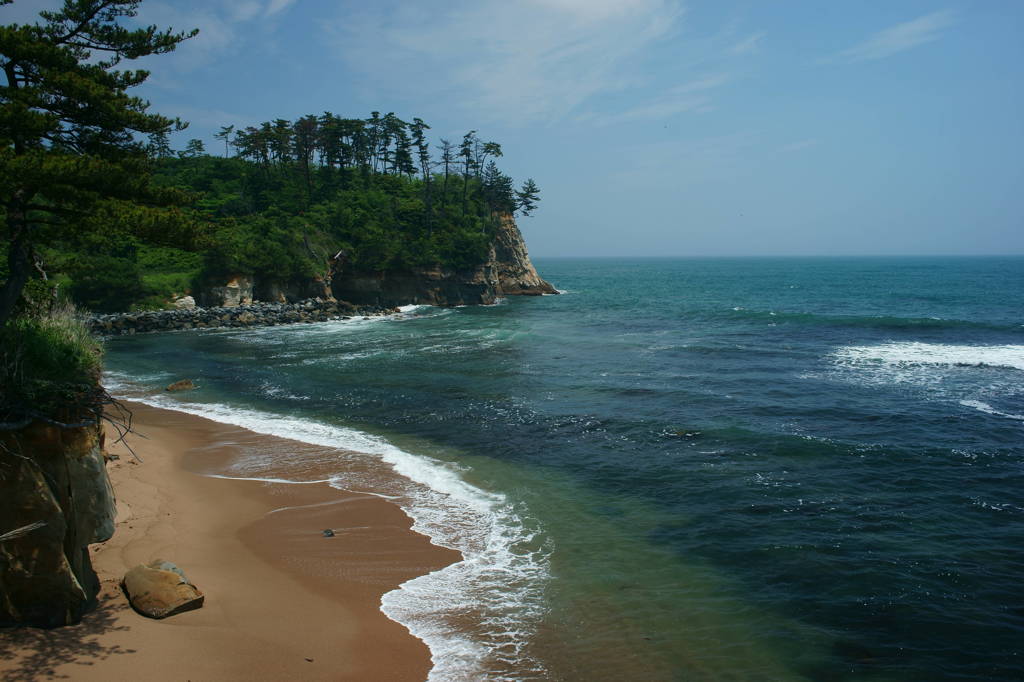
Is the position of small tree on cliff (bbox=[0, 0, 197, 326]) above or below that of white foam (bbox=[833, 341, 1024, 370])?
above

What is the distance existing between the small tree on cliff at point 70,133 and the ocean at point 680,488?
23.1ft

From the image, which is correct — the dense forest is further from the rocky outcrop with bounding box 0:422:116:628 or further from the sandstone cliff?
the rocky outcrop with bounding box 0:422:116:628

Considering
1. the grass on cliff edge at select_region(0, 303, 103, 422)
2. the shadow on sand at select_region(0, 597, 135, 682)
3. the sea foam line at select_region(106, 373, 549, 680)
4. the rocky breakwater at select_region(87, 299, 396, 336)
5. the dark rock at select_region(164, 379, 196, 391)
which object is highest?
the grass on cliff edge at select_region(0, 303, 103, 422)

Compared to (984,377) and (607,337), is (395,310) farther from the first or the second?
(984,377)

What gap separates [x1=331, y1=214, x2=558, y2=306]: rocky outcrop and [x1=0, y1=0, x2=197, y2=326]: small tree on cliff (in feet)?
159

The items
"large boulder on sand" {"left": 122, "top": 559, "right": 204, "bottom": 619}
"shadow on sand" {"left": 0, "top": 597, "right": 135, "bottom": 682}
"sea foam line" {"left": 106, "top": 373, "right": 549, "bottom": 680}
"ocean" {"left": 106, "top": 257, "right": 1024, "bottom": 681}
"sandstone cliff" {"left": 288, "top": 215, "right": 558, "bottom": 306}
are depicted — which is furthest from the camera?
"sandstone cliff" {"left": 288, "top": 215, "right": 558, "bottom": 306}

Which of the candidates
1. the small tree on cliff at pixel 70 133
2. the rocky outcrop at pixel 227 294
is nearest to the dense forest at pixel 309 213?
the rocky outcrop at pixel 227 294

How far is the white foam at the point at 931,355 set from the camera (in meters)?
29.1

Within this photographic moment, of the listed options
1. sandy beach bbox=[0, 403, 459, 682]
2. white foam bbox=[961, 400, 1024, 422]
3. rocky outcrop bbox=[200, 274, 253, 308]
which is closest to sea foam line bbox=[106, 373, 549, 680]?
sandy beach bbox=[0, 403, 459, 682]

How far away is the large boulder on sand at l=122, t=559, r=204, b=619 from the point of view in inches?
331

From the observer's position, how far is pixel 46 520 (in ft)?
24.7

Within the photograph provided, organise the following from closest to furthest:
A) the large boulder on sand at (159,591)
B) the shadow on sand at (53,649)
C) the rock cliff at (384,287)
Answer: the shadow on sand at (53,649), the large boulder on sand at (159,591), the rock cliff at (384,287)

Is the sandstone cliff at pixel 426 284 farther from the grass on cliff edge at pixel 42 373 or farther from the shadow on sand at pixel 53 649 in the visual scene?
the shadow on sand at pixel 53 649

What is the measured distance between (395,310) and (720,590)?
4871 cm
